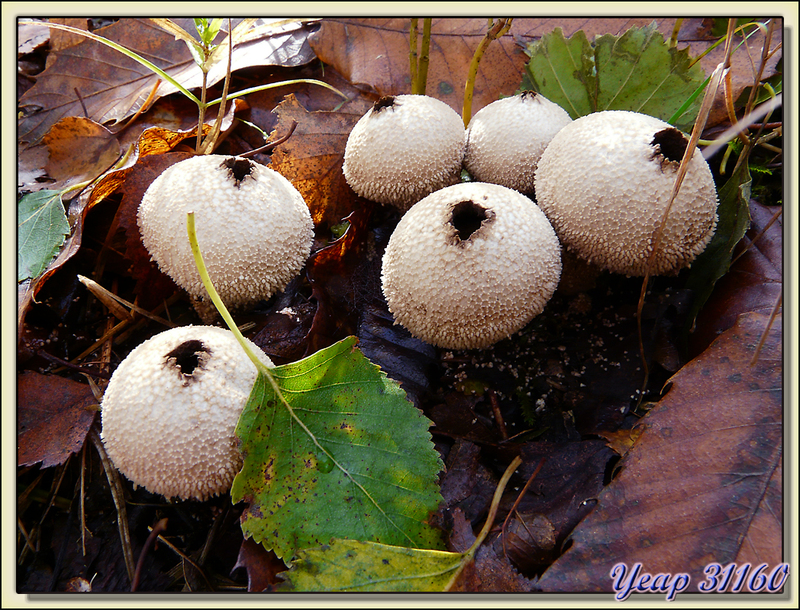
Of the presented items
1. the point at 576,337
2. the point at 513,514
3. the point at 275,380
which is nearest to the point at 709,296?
the point at 576,337

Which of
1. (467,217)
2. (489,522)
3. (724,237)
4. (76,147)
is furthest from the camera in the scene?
(76,147)

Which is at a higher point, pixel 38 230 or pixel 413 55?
pixel 413 55

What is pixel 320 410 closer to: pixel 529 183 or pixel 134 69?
pixel 529 183

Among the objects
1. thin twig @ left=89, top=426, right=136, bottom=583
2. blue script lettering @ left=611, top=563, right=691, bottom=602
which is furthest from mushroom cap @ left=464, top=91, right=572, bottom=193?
thin twig @ left=89, top=426, right=136, bottom=583

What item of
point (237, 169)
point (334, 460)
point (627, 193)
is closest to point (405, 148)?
point (237, 169)

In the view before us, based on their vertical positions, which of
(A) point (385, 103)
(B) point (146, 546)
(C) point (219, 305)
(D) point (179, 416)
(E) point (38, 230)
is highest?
(A) point (385, 103)

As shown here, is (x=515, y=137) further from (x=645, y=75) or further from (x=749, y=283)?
Result: (x=749, y=283)

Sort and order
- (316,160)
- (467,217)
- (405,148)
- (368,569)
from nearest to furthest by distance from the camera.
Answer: (368,569) → (467,217) → (405,148) → (316,160)
